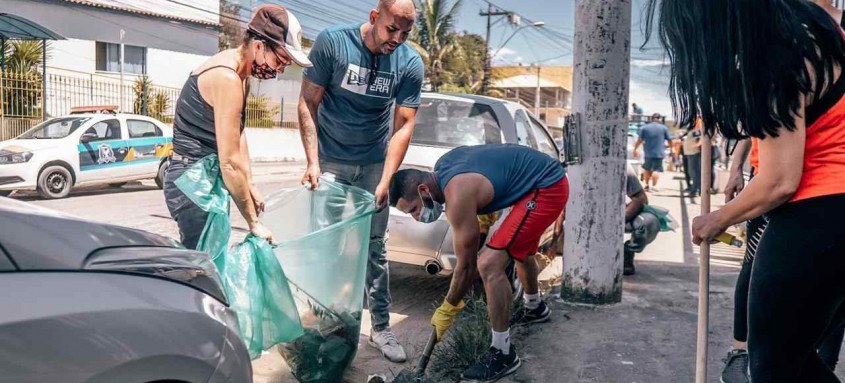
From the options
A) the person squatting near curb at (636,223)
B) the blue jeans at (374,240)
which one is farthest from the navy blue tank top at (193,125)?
the person squatting near curb at (636,223)

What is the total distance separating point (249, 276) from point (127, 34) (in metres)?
23.6

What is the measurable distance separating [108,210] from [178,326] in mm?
8841

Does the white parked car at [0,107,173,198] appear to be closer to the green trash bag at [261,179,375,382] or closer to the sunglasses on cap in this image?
the green trash bag at [261,179,375,382]

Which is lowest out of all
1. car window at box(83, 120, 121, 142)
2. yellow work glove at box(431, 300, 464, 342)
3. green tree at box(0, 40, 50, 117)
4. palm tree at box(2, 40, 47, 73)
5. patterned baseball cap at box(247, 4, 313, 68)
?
yellow work glove at box(431, 300, 464, 342)

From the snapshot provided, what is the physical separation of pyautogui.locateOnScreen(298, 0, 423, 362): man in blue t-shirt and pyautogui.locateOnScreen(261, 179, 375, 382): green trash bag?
9.4 inches

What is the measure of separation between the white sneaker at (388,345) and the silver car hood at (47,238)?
6.96ft

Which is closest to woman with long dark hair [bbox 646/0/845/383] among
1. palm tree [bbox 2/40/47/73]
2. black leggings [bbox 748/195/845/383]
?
black leggings [bbox 748/195/845/383]

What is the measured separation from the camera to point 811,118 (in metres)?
1.96

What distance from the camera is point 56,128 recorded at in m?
11.6

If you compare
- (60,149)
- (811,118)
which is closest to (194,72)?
(811,118)

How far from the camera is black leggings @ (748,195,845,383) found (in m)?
1.91

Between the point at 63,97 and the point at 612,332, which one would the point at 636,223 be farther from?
the point at 63,97

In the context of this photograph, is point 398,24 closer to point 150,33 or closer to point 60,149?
point 60,149

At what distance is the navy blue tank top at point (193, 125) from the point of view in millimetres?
3072
